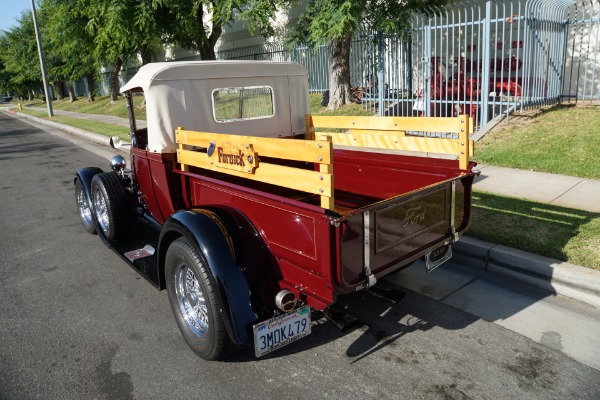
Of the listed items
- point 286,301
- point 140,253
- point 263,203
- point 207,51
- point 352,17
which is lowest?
point 140,253

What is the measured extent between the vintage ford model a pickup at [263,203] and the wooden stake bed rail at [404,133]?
11 millimetres

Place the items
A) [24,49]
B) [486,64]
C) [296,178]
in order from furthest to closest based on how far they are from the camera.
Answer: [24,49], [486,64], [296,178]

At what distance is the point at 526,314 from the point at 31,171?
1074 centimetres

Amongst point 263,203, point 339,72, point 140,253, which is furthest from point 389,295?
point 339,72

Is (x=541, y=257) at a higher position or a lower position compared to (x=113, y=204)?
lower

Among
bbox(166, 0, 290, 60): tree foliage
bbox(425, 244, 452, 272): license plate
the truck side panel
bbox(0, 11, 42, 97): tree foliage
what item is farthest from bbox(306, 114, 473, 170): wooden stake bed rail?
bbox(0, 11, 42, 97): tree foliage

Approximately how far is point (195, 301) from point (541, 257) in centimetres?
300

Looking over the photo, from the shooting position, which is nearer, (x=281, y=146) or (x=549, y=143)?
(x=281, y=146)

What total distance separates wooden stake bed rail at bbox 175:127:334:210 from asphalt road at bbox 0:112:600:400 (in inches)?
48.4

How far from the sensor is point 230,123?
4.42 meters

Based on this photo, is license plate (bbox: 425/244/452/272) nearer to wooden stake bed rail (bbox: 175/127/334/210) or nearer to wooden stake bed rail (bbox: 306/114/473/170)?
wooden stake bed rail (bbox: 306/114/473/170)

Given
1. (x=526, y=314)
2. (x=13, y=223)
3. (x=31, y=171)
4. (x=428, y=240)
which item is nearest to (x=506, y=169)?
(x=526, y=314)

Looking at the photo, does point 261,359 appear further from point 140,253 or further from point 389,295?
point 140,253

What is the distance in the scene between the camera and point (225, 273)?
115 inches
